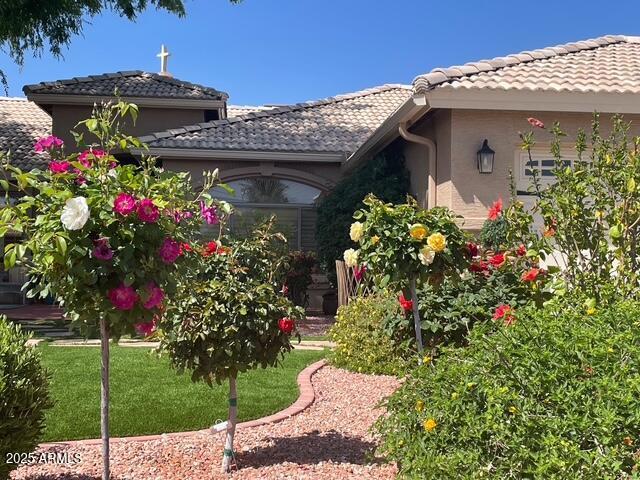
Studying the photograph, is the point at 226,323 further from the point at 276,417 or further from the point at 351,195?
the point at 351,195

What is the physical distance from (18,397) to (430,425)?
6.96 ft

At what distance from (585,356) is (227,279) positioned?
228 centimetres

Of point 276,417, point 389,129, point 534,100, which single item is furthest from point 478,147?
point 276,417

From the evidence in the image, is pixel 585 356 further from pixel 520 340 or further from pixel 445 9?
pixel 445 9

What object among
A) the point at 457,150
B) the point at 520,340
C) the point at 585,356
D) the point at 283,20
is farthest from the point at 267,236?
the point at 283,20

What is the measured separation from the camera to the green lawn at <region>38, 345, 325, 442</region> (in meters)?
5.15

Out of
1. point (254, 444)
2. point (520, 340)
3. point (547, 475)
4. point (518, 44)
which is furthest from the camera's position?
point (518, 44)

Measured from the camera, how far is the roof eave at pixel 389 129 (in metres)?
9.32

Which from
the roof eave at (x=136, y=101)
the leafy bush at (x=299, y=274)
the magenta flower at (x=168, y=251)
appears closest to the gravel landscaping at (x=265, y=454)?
the magenta flower at (x=168, y=251)

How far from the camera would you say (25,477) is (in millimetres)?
3943

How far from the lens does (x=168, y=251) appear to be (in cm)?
319

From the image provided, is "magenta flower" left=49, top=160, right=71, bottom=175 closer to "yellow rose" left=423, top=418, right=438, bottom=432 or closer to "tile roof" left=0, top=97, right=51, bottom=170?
"yellow rose" left=423, top=418, right=438, bottom=432

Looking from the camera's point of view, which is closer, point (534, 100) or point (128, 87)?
point (534, 100)

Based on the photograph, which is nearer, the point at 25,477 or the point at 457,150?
the point at 25,477
